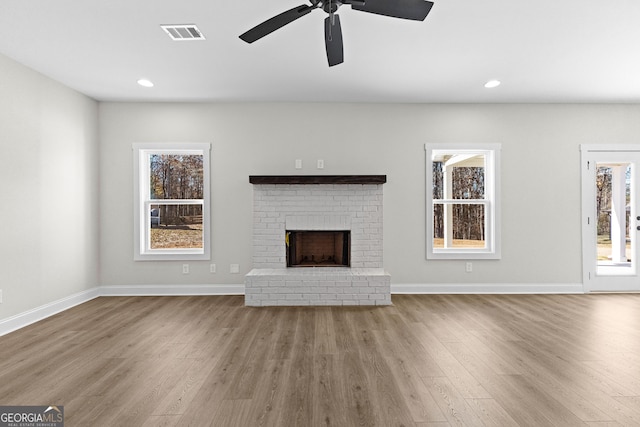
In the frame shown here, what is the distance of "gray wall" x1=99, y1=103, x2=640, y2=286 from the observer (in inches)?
190

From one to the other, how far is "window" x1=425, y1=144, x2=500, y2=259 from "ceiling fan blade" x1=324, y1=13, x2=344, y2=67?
286 centimetres

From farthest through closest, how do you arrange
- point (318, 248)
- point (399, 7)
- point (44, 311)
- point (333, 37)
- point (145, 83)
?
point (318, 248), point (145, 83), point (44, 311), point (333, 37), point (399, 7)

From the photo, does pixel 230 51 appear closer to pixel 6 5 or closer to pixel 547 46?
pixel 6 5

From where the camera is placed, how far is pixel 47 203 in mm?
3877

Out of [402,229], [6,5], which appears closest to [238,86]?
[6,5]

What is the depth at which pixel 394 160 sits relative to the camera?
4.86m

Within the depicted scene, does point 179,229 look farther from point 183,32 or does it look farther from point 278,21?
point 278,21

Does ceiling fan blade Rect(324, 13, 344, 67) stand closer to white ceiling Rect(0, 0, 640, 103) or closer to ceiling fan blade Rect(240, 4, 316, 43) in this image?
ceiling fan blade Rect(240, 4, 316, 43)

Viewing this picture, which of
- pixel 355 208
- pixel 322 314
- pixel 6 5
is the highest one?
pixel 6 5

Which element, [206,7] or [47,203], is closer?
[206,7]

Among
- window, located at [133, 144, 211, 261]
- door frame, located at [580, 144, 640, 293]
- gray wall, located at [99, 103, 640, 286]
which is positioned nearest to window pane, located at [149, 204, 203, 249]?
window, located at [133, 144, 211, 261]

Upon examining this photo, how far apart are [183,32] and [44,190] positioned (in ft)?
8.01

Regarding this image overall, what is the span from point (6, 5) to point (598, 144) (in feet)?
21.7

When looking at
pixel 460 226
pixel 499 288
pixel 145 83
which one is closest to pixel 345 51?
pixel 145 83
